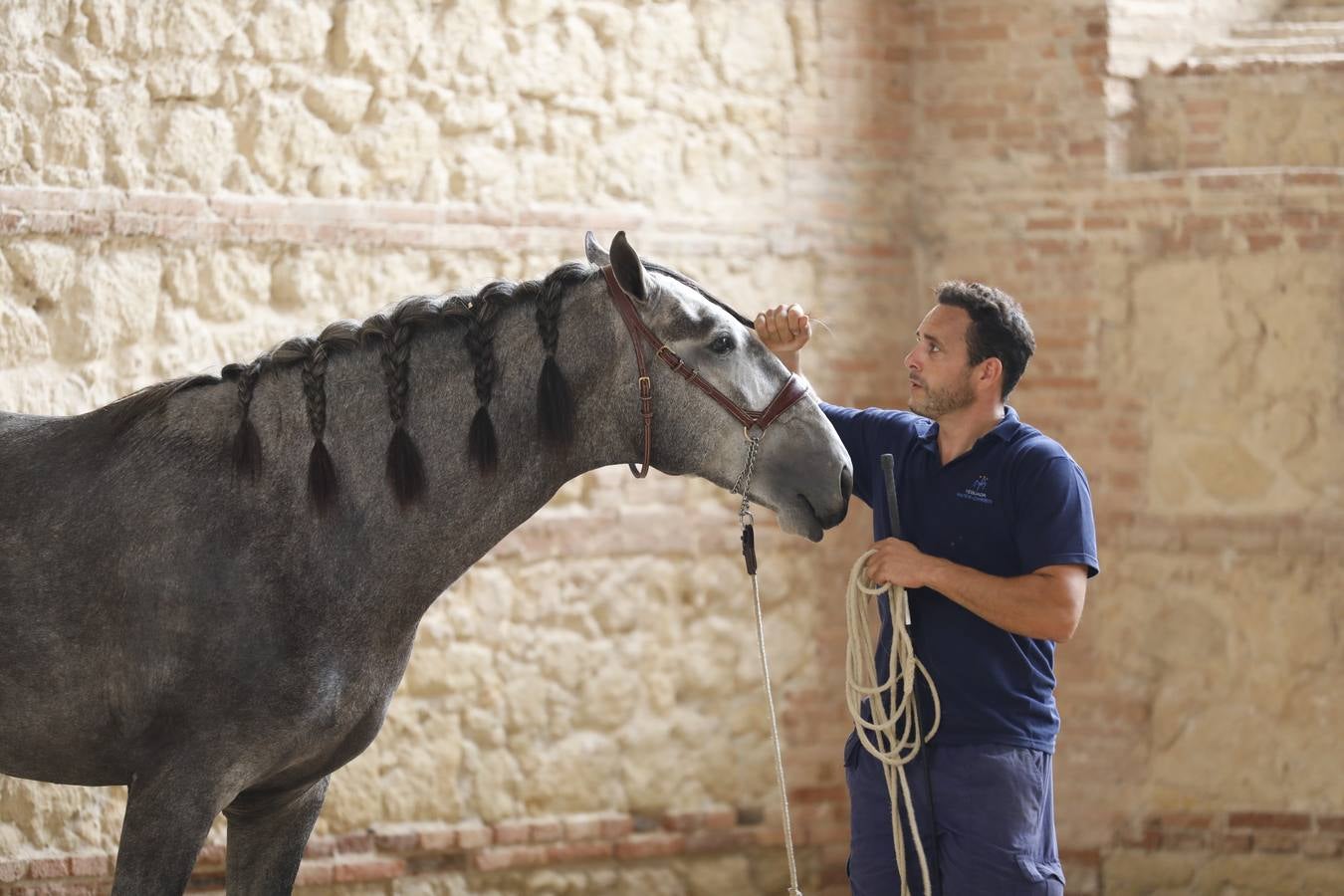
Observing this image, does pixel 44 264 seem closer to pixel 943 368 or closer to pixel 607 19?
pixel 607 19

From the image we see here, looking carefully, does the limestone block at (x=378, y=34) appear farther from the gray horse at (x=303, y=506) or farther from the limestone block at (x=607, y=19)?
the gray horse at (x=303, y=506)

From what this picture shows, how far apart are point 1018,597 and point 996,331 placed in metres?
0.61

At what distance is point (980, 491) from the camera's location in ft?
9.93

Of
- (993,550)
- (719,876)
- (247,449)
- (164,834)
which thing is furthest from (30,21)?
(719,876)

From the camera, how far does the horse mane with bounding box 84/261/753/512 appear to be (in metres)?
2.76

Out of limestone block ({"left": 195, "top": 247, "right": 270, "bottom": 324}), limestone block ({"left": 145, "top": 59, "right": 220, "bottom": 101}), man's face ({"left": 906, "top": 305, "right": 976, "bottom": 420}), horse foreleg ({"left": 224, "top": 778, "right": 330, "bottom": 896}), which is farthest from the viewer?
limestone block ({"left": 195, "top": 247, "right": 270, "bottom": 324})

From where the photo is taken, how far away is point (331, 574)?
8.97ft

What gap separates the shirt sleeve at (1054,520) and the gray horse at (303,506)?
0.40 m

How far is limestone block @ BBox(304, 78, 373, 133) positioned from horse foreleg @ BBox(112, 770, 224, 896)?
2843 mm

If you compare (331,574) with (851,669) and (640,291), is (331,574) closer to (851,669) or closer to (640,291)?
(640,291)

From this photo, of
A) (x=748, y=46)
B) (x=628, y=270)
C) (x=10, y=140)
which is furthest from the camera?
(x=748, y=46)

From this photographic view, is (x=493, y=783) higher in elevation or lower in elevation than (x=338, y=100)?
lower

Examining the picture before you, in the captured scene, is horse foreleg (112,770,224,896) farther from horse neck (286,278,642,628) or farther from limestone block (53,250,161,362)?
limestone block (53,250,161,362)

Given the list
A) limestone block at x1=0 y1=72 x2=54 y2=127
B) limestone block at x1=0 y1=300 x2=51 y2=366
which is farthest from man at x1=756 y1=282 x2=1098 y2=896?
limestone block at x1=0 y1=72 x2=54 y2=127
